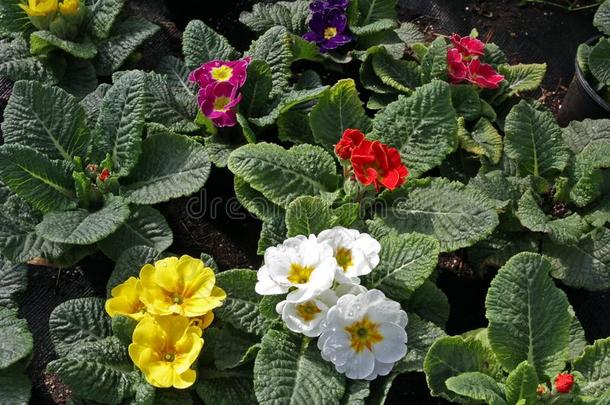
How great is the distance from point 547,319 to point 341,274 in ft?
1.96

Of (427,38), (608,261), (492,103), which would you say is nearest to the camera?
(608,261)

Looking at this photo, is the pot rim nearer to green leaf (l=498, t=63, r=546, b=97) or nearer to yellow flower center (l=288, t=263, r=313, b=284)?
green leaf (l=498, t=63, r=546, b=97)

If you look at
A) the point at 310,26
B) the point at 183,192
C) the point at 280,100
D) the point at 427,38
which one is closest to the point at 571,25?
the point at 427,38

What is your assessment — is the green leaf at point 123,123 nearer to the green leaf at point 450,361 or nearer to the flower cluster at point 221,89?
the flower cluster at point 221,89

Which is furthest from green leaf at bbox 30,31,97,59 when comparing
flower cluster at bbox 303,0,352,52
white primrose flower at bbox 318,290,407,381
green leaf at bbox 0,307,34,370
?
white primrose flower at bbox 318,290,407,381

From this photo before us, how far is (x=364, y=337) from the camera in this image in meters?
2.04

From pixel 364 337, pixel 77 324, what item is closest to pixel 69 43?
pixel 77 324

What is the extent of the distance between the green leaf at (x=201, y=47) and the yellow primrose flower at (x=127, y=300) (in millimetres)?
1007

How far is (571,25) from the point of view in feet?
11.7

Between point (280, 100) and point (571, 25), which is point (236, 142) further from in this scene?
point (571, 25)

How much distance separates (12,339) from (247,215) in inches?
36.6

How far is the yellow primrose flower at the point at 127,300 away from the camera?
2.10 m

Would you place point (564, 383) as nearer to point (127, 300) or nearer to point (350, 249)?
point (350, 249)

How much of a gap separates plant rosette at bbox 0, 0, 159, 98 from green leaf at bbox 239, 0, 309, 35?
0.39m
